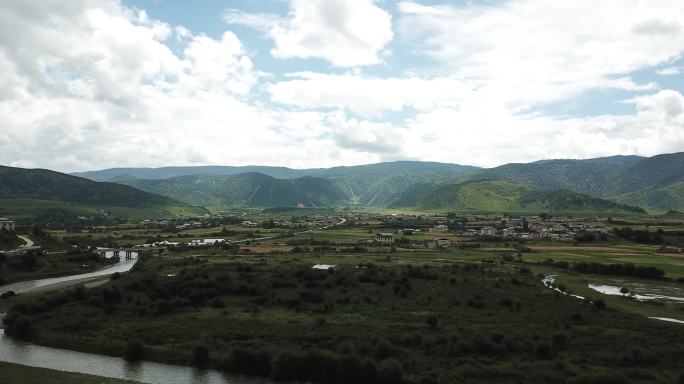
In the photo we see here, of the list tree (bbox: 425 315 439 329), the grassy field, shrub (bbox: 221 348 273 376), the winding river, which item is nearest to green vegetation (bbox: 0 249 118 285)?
the winding river

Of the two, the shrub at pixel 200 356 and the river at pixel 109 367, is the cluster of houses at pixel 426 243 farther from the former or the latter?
the river at pixel 109 367

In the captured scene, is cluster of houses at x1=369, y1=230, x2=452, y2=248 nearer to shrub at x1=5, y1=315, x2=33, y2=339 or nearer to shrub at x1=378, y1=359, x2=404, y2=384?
shrub at x1=378, y1=359, x2=404, y2=384

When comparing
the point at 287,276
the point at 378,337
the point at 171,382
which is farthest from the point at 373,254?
the point at 171,382

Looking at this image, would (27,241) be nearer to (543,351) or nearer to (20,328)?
(20,328)

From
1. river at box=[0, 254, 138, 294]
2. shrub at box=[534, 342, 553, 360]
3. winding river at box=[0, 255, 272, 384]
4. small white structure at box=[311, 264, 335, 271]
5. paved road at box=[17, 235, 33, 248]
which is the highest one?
paved road at box=[17, 235, 33, 248]

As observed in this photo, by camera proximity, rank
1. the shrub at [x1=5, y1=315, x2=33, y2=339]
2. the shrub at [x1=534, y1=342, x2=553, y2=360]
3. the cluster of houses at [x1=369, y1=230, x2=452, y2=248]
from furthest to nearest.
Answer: the cluster of houses at [x1=369, y1=230, x2=452, y2=248] < the shrub at [x1=5, y1=315, x2=33, y2=339] < the shrub at [x1=534, y1=342, x2=553, y2=360]

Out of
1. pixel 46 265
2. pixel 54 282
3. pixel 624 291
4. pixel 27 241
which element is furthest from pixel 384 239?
pixel 27 241
